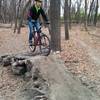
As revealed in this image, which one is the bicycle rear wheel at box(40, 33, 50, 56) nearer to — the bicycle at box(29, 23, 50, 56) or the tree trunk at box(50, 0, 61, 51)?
the bicycle at box(29, 23, 50, 56)

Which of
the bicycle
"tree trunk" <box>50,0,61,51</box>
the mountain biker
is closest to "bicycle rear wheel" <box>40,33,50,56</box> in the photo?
the bicycle

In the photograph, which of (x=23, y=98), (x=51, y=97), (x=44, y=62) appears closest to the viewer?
(x=51, y=97)

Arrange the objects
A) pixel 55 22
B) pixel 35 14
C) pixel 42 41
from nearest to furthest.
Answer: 1. pixel 35 14
2. pixel 42 41
3. pixel 55 22

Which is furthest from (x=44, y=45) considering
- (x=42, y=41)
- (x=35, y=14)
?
(x=35, y=14)

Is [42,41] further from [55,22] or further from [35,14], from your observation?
[55,22]

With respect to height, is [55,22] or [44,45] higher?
[55,22]

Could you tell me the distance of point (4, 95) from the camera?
816cm

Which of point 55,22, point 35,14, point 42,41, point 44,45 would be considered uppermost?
point 35,14

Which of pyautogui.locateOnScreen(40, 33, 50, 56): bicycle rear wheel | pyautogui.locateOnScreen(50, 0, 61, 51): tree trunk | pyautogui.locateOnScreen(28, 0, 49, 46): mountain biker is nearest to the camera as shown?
pyautogui.locateOnScreen(28, 0, 49, 46): mountain biker

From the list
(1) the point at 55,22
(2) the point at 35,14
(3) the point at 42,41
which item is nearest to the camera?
(2) the point at 35,14

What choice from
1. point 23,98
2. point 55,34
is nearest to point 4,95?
point 23,98

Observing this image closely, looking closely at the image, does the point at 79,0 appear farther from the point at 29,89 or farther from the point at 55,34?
the point at 29,89

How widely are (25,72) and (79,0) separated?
45957 mm

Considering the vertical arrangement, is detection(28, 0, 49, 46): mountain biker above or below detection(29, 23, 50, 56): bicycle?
above
